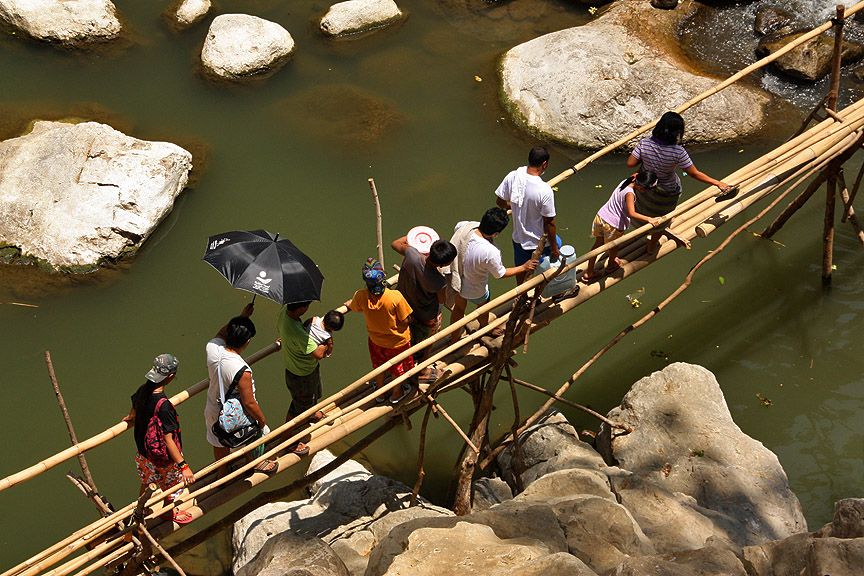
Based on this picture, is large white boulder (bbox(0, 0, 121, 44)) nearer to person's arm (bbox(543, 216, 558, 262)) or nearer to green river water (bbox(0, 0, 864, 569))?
green river water (bbox(0, 0, 864, 569))

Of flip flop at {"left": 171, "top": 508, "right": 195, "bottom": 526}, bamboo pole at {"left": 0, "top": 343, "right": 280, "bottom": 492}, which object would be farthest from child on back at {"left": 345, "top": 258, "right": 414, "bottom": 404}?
flip flop at {"left": 171, "top": 508, "right": 195, "bottom": 526}

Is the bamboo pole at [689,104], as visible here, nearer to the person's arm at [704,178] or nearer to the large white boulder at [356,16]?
the person's arm at [704,178]

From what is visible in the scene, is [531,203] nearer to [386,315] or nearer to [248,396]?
[386,315]

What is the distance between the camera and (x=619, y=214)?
7.51 metres

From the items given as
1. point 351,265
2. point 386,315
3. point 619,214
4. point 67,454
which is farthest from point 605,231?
point 67,454

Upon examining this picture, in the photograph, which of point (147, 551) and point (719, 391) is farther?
point (719, 391)

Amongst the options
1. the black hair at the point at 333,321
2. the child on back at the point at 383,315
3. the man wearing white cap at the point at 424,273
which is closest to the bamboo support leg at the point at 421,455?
the child on back at the point at 383,315

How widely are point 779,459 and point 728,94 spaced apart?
4.79 meters

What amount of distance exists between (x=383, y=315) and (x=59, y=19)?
843 centimetres

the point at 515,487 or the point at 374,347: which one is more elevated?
the point at 374,347

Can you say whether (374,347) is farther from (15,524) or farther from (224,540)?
(15,524)

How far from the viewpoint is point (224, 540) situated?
27.8 feet

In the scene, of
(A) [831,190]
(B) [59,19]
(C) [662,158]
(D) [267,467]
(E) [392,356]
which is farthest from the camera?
(B) [59,19]

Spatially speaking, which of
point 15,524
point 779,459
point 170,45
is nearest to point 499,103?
point 170,45
